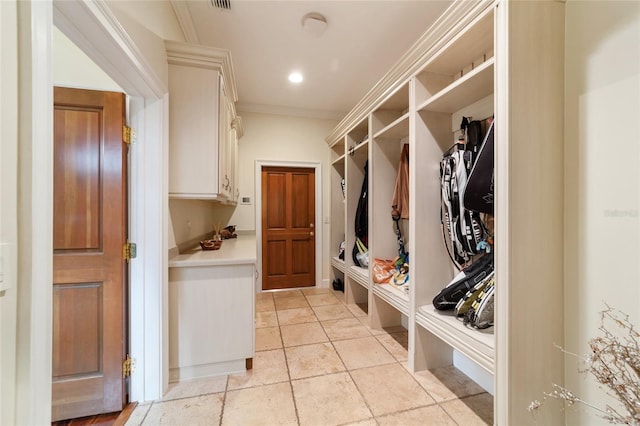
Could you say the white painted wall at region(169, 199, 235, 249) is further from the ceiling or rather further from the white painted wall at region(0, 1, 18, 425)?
the ceiling

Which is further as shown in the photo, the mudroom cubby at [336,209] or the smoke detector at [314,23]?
the mudroom cubby at [336,209]

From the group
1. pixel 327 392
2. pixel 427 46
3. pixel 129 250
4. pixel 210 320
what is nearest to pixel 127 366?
pixel 210 320

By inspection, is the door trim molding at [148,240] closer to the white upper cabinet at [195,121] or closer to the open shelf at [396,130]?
the white upper cabinet at [195,121]

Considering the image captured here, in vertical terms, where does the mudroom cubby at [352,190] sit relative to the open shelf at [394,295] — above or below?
above

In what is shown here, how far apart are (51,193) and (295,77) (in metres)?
2.68

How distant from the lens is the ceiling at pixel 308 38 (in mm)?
1918

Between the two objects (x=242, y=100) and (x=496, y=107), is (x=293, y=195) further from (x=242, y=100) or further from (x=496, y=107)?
(x=496, y=107)

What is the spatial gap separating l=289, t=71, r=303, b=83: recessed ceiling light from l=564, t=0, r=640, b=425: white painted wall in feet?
7.41

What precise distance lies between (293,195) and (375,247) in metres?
1.78

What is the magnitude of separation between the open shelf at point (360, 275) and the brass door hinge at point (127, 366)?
197cm

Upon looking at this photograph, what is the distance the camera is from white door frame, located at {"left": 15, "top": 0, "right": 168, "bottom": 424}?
68 cm

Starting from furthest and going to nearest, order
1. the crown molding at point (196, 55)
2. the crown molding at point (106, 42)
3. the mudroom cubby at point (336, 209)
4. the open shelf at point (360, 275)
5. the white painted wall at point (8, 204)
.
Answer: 1. the mudroom cubby at point (336, 209)
2. the open shelf at point (360, 275)
3. the crown molding at point (196, 55)
4. the crown molding at point (106, 42)
5. the white painted wall at point (8, 204)

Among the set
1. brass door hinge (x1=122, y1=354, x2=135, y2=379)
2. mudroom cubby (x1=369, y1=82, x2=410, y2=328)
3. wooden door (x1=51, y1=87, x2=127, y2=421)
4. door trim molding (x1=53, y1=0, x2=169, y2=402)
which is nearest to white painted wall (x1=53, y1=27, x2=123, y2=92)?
wooden door (x1=51, y1=87, x2=127, y2=421)

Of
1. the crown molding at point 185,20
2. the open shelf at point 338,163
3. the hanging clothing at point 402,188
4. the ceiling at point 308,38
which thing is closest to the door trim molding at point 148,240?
the crown molding at point 185,20
